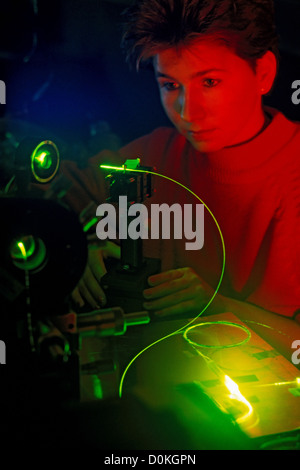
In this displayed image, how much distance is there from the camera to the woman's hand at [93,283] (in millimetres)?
1472

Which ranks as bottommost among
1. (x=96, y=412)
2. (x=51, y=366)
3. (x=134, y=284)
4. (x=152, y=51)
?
(x=96, y=412)

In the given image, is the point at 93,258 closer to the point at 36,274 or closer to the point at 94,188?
the point at 94,188

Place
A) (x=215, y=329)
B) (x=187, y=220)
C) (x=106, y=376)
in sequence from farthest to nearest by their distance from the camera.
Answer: (x=187, y=220)
(x=215, y=329)
(x=106, y=376)

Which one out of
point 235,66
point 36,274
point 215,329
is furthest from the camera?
point 235,66

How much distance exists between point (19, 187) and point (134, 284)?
1.55 feet

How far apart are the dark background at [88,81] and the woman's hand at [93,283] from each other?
0.48 metres

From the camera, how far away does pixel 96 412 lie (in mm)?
1077

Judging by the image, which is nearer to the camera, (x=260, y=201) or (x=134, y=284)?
(x=134, y=284)

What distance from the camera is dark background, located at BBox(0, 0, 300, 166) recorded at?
1649 millimetres

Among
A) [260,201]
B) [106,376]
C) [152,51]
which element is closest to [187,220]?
[260,201]

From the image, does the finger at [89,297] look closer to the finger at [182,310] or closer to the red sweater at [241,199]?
the finger at [182,310]

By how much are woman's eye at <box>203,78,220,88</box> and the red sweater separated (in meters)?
0.26

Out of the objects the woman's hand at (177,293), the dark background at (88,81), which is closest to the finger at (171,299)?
the woman's hand at (177,293)

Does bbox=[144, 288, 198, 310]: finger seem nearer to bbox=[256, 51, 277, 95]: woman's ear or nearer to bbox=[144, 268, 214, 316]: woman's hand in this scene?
bbox=[144, 268, 214, 316]: woman's hand
